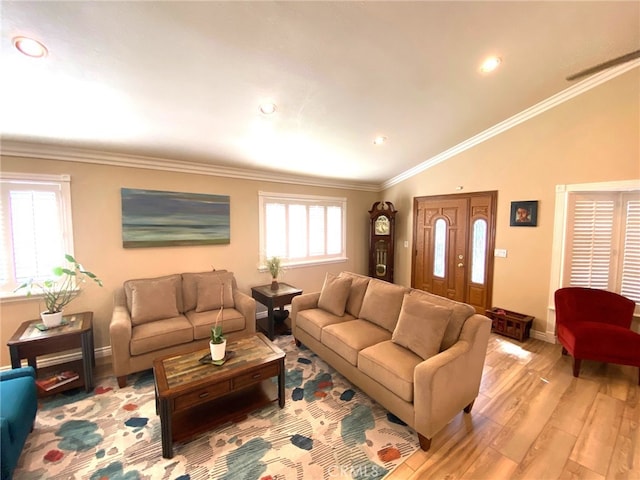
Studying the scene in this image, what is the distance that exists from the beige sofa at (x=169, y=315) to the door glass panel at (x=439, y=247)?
3.37 m

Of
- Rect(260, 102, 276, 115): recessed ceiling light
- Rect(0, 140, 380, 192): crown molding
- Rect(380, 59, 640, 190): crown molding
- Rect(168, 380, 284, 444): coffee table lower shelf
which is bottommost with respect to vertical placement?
Rect(168, 380, 284, 444): coffee table lower shelf

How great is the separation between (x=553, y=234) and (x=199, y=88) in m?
4.43

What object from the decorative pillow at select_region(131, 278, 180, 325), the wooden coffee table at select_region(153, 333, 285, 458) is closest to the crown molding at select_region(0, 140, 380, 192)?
the decorative pillow at select_region(131, 278, 180, 325)

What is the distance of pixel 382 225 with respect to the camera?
5.38m

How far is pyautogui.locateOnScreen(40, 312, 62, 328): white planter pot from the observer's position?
2.51m

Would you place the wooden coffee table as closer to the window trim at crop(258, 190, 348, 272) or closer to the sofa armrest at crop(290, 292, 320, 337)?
the sofa armrest at crop(290, 292, 320, 337)

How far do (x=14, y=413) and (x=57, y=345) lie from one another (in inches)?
38.6

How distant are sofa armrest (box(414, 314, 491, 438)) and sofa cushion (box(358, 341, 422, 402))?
112 millimetres

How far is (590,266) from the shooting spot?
11.2ft

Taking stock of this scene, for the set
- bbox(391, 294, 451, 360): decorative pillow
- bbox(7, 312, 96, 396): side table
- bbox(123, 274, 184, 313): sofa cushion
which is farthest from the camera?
bbox(123, 274, 184, 313): sofa cushion

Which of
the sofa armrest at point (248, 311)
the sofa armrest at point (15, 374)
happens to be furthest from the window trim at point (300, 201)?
the sofa armrest at point (15, 374)

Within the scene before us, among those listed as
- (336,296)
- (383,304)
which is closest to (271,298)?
(336,296)

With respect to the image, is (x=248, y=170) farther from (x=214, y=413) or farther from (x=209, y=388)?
(x=214, y=413)

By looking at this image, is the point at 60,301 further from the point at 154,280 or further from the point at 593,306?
the point at 593,306
